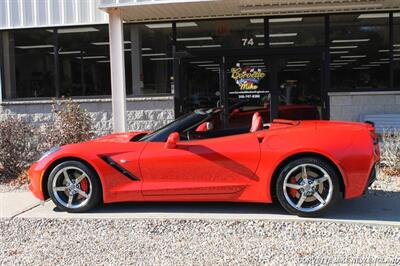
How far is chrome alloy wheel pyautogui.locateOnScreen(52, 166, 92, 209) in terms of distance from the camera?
631 cm

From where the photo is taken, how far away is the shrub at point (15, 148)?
8.96 meters

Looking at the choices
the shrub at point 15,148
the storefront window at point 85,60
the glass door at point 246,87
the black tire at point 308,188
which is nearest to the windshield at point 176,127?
the black tire at point 308,188

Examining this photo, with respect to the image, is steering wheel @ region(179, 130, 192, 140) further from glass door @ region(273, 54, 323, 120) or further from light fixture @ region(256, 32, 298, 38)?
light fixture @ region(256, 32, 298, 38)

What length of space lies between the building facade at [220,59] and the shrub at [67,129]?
5.22 feet

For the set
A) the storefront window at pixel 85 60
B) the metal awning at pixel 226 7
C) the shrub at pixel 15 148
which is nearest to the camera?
the shrub at pixel 15 148

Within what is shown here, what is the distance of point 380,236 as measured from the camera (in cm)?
535

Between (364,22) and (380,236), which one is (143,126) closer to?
(364,22)

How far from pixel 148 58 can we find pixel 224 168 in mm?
6468

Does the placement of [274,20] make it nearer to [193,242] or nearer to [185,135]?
[185,135]

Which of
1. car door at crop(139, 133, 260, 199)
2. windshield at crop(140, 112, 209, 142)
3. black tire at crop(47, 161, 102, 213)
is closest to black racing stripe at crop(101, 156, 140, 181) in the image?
car door at crop(139, 133, 260, 199)

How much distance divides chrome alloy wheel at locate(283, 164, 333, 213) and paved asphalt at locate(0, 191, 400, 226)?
162 mm

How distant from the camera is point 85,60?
12.2 meters

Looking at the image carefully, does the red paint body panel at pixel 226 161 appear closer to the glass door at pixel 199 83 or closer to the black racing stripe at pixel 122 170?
the black racing stripe at pixel 122 170

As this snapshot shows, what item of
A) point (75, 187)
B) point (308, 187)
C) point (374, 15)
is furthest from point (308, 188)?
point (374, 15)
